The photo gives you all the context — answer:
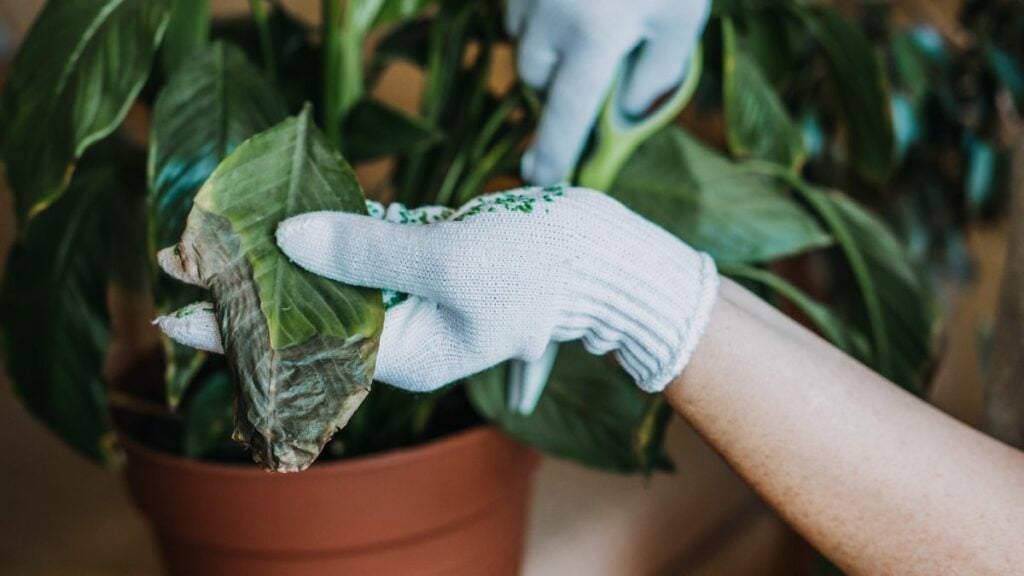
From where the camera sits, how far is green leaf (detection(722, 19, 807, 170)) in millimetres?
765

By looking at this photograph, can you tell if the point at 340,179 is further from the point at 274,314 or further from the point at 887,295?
the point at 887,295

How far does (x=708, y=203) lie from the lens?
682 mm

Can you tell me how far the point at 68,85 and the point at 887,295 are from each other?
645 mm

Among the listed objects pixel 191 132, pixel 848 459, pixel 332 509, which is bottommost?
pixel 332 509

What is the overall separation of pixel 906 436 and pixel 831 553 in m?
0.08

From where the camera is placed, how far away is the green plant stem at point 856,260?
759 mm

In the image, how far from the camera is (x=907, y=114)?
1.21 m

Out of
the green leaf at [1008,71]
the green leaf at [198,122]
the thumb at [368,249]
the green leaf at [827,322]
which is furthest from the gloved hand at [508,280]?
the green leaf at [1008,71]

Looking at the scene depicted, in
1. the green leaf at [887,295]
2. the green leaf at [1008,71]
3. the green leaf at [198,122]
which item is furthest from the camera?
Result: the green leaf at [1008,71]

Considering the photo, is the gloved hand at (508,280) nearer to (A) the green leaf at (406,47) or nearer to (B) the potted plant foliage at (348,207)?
(B) the potted plant foliage at (348,207)

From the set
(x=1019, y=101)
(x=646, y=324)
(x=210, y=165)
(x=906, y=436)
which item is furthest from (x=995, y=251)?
(x=210, y=165)

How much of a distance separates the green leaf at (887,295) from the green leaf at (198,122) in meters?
0.46

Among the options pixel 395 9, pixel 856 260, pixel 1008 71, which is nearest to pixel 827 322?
pixel 856 260

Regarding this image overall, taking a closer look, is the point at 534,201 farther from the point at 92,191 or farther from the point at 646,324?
the point at 92,191
